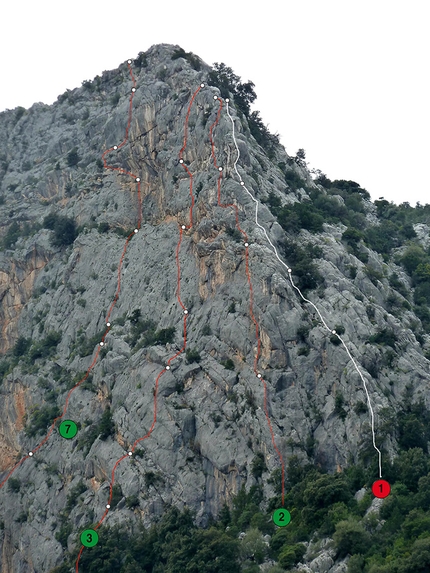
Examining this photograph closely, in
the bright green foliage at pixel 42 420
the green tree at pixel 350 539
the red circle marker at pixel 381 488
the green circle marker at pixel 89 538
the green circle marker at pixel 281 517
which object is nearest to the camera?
the green tree at pixel 350 539

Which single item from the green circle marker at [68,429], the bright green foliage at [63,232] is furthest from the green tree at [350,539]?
the bright green foliage at [63,232]

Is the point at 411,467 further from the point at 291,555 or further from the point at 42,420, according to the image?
the point at 42,420

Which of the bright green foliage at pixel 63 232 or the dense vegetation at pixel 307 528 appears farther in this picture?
the bright green foliage at pixel 63 232

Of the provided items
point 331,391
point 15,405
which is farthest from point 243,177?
point 15,405

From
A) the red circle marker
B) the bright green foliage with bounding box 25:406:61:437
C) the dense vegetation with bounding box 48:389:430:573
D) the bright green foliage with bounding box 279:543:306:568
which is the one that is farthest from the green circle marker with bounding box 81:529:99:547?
the red circle marker

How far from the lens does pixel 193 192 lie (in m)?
98.7

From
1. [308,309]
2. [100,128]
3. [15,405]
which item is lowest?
[15,405]

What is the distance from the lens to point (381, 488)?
2992 inches

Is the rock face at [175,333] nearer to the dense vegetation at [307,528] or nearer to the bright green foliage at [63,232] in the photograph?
the bright green foliage at [63,232]

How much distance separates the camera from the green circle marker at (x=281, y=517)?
76875 mm

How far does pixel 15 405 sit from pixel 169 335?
20.2 m

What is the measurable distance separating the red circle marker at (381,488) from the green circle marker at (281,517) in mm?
6482

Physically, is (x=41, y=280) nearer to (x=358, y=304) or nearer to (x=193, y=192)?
(x=193, y=192)

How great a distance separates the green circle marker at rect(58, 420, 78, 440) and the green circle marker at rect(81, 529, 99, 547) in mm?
11089
